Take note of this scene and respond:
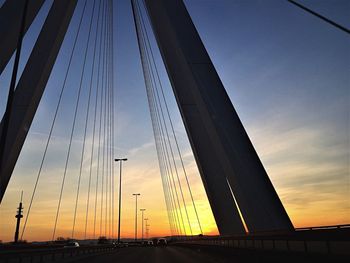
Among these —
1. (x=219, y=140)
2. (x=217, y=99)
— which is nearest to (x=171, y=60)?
(x=217, y=99)

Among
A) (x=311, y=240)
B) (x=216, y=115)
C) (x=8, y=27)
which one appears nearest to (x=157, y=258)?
(x=216, y=115)

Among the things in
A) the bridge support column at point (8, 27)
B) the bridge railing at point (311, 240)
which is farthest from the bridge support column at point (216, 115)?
the bridge support column at point (8, 27)

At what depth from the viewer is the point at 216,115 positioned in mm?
12461

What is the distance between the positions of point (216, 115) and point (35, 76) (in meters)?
9.29

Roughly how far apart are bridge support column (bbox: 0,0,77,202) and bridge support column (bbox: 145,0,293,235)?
4.62m

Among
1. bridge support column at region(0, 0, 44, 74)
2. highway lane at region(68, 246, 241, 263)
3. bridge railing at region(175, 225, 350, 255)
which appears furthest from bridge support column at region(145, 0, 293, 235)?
bridge support column at region(0, 0, 44, 74)

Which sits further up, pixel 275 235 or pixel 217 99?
pixel 217 99

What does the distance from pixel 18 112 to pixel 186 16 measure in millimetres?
8624

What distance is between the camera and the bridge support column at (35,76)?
50.5 feet

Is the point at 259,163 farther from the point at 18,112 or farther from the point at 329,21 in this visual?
the point at 18,112

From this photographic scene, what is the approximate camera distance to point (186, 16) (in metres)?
14.6

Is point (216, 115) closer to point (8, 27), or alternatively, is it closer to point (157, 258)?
point (157, 258)

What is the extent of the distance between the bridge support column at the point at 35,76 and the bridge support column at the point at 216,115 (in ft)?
15.1

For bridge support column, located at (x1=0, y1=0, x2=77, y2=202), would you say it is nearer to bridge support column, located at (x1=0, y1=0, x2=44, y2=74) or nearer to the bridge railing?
bridge support column, located at (x1=0, y1=0, x2=44, y2=74)
